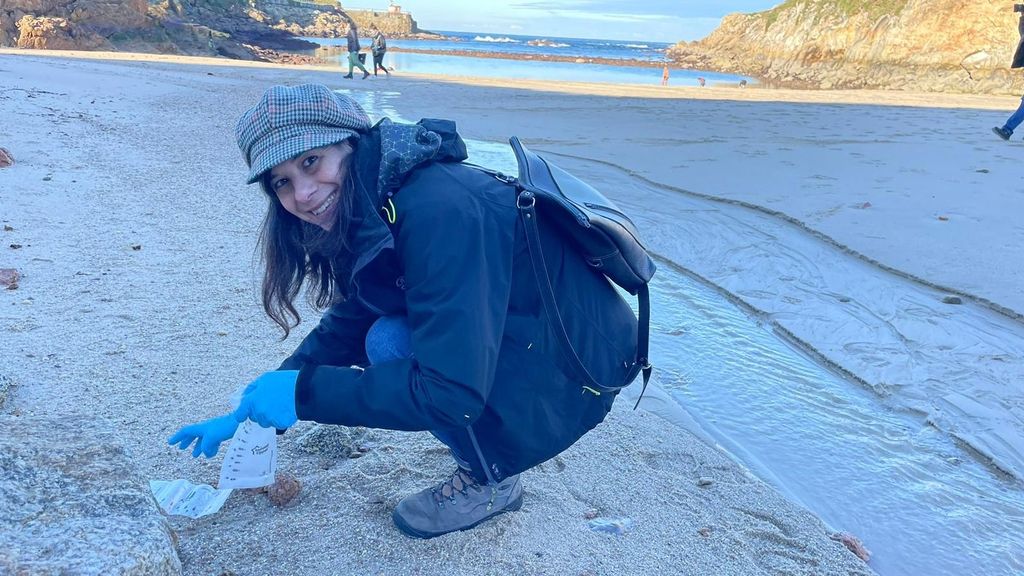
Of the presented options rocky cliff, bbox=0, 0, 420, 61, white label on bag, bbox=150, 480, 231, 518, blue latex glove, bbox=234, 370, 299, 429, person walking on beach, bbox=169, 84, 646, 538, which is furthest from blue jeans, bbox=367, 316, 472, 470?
rocky cliff, bbox=0, 0, 420, 61

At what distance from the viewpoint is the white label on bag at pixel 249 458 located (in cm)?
216

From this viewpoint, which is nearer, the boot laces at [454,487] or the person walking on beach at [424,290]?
the person walking on beach at [424,290]

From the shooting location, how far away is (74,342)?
3.11 m

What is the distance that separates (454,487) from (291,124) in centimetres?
118

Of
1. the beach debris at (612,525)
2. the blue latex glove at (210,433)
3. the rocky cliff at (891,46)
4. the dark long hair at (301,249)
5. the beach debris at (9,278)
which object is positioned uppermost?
the rocky cliff at (891,46)

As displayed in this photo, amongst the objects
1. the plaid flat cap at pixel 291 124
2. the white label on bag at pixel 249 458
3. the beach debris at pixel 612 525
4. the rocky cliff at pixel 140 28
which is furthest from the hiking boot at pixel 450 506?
the rocky cliff at pixel 140 28

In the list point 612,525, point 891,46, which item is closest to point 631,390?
point 612,525

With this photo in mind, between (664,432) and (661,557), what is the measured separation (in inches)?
34.7

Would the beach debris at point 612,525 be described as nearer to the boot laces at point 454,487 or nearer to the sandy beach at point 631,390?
the sandy beach at point 631,390

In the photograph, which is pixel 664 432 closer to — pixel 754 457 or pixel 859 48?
pixel 754 457

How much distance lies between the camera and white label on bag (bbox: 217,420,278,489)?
2160 millimetres

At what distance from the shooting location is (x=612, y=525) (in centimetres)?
238

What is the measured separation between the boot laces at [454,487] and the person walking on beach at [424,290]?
3.8 inches

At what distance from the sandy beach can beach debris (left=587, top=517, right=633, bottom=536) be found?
2cm
